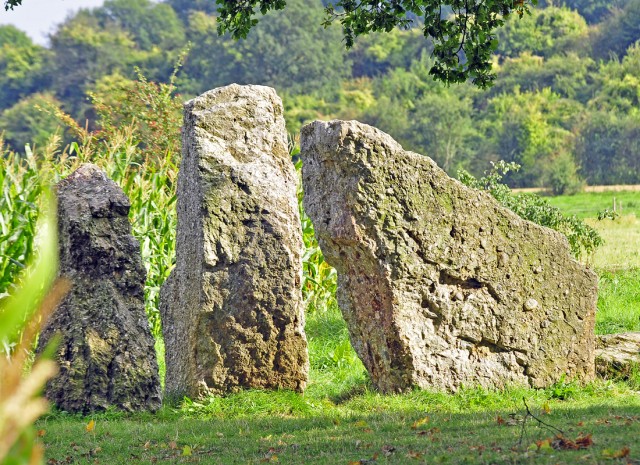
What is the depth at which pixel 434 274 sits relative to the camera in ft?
29.0

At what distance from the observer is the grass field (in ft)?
19.3

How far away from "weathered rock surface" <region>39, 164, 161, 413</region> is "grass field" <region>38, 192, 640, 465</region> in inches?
9.6

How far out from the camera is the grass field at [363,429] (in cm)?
589

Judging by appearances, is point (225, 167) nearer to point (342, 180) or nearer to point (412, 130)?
point (342, 180)

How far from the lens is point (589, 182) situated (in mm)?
57000

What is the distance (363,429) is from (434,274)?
192 cm

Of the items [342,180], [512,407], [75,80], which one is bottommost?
[512,407]

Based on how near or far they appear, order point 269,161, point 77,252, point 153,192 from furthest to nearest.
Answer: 1. point 153,192
2. point 269,161
3. point 77,252

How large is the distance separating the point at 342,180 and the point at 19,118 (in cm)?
6303

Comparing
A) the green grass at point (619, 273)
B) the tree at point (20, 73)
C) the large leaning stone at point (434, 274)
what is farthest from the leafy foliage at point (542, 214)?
the tree at point (20, 73)

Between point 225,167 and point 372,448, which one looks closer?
point 372,448

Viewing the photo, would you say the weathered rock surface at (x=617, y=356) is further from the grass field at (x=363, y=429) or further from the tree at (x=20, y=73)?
the tree at (x=20, y=73)

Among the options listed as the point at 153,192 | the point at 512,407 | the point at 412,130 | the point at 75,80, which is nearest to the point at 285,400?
the point at 512,407

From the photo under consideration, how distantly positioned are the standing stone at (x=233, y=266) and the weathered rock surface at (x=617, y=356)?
304 centimetres
